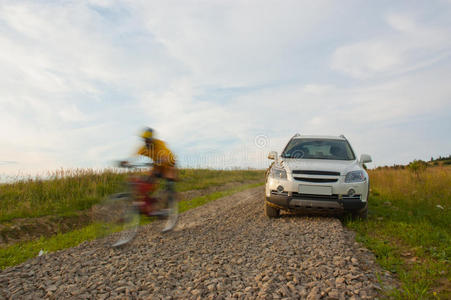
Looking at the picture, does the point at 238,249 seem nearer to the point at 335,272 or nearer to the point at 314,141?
the point at 335,272

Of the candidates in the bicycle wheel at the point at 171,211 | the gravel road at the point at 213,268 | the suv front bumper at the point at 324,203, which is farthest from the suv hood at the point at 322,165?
the bicycle wheel at the point at 171,211

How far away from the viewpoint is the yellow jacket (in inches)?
259

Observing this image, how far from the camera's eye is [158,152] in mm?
6645

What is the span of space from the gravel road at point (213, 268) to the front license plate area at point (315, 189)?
74 centimetres

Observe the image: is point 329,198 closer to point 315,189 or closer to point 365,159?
point 315,189

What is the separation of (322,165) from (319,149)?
1306 mm

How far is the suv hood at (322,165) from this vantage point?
7477 mm

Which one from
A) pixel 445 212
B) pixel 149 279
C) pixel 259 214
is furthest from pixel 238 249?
pixel 445 212

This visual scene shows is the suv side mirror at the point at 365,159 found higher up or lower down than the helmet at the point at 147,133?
lower down

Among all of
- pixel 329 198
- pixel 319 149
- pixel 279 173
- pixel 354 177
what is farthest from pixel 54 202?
pixel 354 177

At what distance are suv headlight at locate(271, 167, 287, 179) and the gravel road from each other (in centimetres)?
122

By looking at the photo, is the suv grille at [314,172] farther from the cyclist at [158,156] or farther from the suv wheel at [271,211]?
the cyclist at [158,156]

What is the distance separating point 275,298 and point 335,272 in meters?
1.16

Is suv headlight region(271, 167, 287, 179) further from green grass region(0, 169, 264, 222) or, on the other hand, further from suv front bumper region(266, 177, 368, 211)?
green grass region(0, 169, 264, 222)
